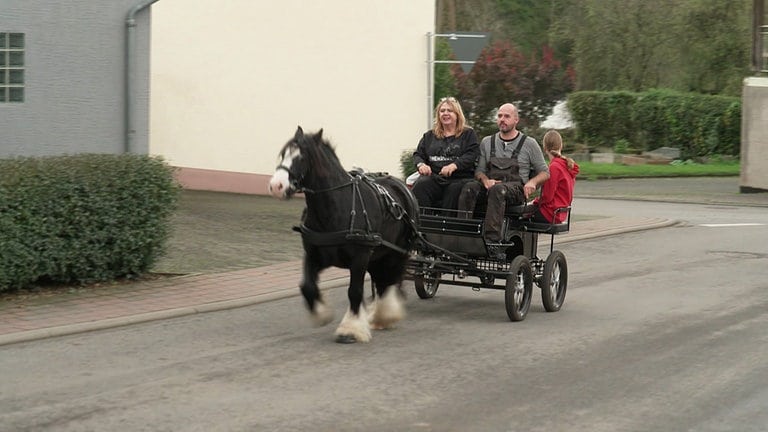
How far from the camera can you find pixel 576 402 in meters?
7.89

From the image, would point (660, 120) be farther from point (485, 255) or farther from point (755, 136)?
A: point (485, 255)

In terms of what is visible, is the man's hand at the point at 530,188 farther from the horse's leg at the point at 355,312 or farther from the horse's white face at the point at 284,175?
the horse's white face at the point at 284,175

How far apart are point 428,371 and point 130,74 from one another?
8.90 m

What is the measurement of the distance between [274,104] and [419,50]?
3.29 metres

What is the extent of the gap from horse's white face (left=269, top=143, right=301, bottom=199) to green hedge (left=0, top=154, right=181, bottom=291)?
3.07m

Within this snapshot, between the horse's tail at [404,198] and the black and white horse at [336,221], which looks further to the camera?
the horse's tail at [404,198]

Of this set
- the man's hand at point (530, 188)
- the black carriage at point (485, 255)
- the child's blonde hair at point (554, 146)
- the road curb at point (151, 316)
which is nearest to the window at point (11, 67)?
the road curb at point (151, 316)

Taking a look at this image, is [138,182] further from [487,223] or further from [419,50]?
[419,50]

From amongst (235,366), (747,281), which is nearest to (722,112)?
(747,281)

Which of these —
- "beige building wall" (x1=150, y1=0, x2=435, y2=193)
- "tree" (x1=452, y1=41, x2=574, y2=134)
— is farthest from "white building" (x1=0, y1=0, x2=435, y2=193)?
"tree" (x1=452, y1=41, x2=574, y2=134)

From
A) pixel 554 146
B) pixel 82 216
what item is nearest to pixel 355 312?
pixel 554 146

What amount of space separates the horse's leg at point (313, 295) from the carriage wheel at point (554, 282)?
251cm

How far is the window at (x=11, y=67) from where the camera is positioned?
51.1ft

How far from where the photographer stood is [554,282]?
1175 centimetres
